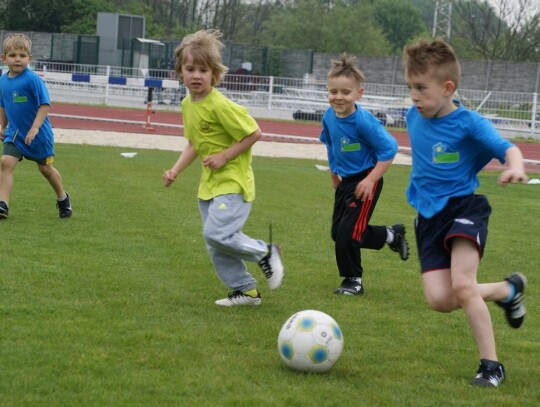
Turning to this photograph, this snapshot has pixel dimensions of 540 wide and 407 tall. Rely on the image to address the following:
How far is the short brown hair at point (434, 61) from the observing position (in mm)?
4797

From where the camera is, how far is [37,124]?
9.10m

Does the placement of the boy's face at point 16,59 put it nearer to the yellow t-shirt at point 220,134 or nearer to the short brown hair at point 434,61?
the yellow t-shirt at point 220,134

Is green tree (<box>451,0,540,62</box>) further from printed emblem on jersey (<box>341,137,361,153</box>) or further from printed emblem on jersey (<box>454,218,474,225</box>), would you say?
printed emblem on jersey (<box>454,218,474,225</box>)

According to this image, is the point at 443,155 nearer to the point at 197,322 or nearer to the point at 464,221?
the point at 464,221

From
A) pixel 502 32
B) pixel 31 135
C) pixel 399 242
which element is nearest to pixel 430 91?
pixel 399 242

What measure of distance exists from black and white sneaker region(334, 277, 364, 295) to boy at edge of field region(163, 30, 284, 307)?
30.4 inches

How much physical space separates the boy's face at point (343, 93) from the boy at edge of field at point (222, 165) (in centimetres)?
83

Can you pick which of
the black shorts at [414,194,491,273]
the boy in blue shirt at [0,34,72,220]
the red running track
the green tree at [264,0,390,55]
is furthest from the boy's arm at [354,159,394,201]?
the green tree at [264,0,390,55]

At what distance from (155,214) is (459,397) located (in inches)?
250

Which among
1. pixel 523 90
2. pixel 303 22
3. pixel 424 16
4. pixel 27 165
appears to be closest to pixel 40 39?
pixel 523 90

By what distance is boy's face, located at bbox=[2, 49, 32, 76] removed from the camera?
918 centimetres

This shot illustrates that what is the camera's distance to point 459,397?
4422 millimetres

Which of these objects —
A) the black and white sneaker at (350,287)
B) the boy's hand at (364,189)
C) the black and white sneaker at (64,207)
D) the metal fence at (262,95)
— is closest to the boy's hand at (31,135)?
the black and white sneaker at (64,207)

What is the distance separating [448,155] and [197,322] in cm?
185
